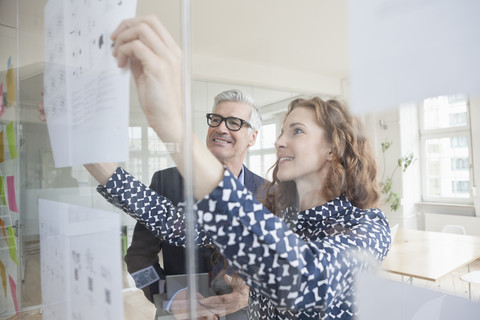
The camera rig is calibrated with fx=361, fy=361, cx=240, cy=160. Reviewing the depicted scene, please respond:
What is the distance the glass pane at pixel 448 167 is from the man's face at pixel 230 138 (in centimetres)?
25

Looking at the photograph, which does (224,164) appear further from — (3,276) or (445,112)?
(3,276)

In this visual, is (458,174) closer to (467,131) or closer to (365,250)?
(467,131)

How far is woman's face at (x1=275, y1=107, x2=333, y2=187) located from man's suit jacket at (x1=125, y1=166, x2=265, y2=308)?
5 centimetres

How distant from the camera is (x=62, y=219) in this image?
3.16 feet

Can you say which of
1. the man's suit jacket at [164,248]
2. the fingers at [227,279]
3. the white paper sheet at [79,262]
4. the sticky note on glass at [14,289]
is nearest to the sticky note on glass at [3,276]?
the sticky note on glass at [14,289]

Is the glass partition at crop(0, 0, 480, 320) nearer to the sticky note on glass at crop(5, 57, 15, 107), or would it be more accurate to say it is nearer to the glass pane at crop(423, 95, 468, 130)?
the glass pane at crop(423, 95, 468, 130)

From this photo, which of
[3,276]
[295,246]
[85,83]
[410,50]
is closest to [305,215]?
[295,246]

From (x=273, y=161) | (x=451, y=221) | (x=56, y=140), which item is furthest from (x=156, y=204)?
(x=451, y=221)

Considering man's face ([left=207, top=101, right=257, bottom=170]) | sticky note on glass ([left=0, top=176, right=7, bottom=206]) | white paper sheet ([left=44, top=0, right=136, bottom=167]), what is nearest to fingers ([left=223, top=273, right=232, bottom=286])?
man's face ([left=207, top=101, right=257, bottom=170])

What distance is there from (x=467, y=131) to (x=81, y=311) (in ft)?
2.86

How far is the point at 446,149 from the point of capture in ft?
1.32

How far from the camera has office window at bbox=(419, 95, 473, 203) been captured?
38 cm

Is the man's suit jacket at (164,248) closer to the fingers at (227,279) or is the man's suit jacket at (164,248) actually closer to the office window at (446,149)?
the fingers at (227,279)

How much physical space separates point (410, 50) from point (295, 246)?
1.00 ft
